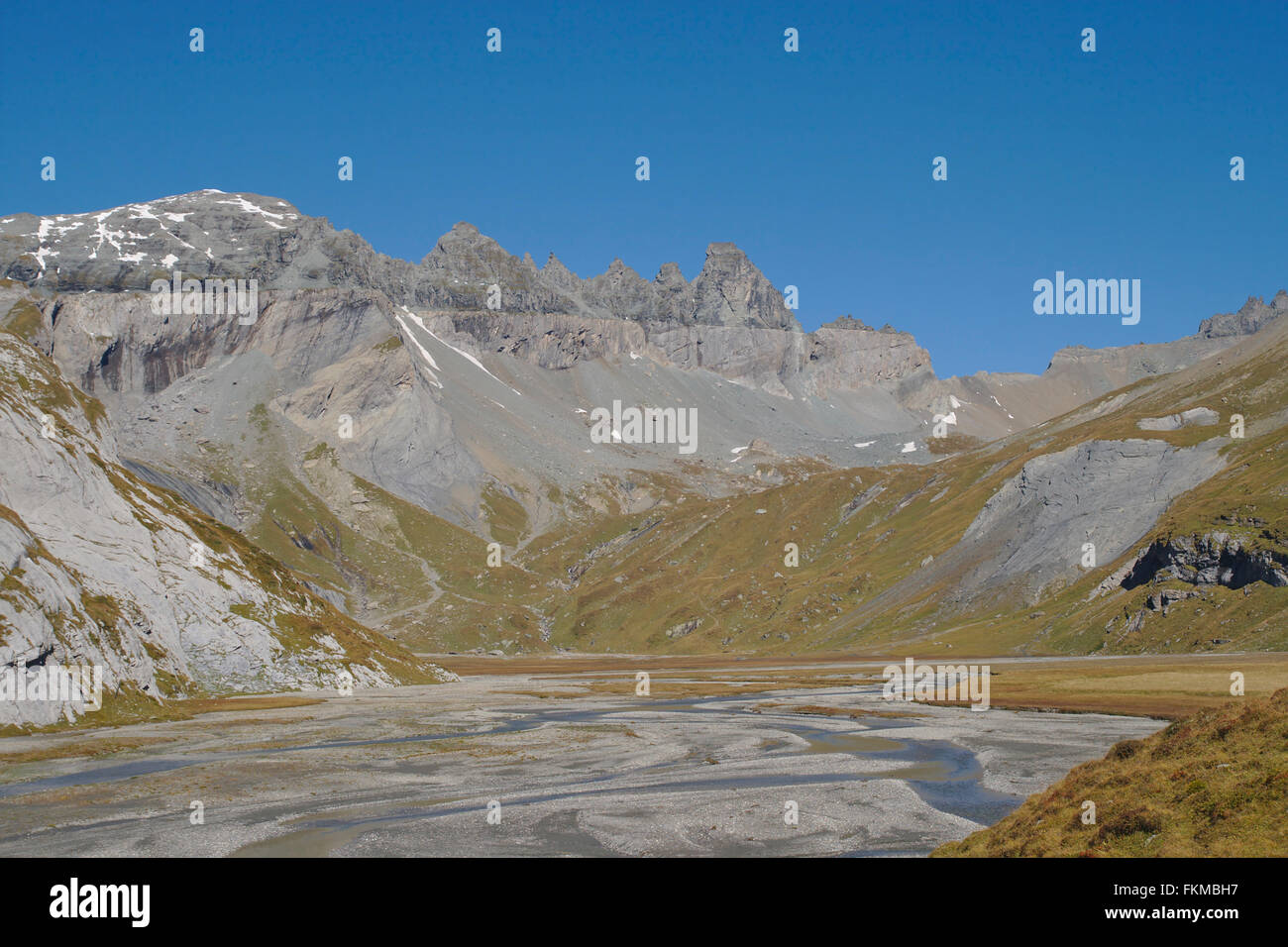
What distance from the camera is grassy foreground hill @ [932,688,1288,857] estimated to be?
1016 inches

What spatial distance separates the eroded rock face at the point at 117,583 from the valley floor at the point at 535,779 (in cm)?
741

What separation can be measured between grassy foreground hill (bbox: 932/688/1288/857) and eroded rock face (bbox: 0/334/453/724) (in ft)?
221

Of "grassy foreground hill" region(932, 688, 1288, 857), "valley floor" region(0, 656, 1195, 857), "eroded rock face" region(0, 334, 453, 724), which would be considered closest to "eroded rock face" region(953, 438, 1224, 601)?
"valley floor" region(0, 656, 1195, 857)

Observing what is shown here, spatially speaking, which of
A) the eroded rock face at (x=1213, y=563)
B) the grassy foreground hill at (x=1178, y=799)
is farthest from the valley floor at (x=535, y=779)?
the eroded rock face at (x=1213, y=563)

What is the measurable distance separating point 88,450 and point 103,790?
2756 inches

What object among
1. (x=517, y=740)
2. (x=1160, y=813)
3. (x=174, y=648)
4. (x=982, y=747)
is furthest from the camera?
(x=174, y=648)

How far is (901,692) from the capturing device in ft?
382

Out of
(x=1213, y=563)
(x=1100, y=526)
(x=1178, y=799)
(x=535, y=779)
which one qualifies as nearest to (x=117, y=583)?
(x=535, y=779)

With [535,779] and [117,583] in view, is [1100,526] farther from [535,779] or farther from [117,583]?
[117,583]

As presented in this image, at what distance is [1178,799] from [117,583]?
300 ft

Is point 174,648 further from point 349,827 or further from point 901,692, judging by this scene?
point 901,692

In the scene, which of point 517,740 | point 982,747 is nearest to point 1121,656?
point 982,747

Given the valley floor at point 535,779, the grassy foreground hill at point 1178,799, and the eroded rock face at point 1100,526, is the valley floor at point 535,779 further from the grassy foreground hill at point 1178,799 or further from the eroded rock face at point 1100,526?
the eroded rock face at point 1100,526

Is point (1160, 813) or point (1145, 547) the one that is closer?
point (1160, 813)
